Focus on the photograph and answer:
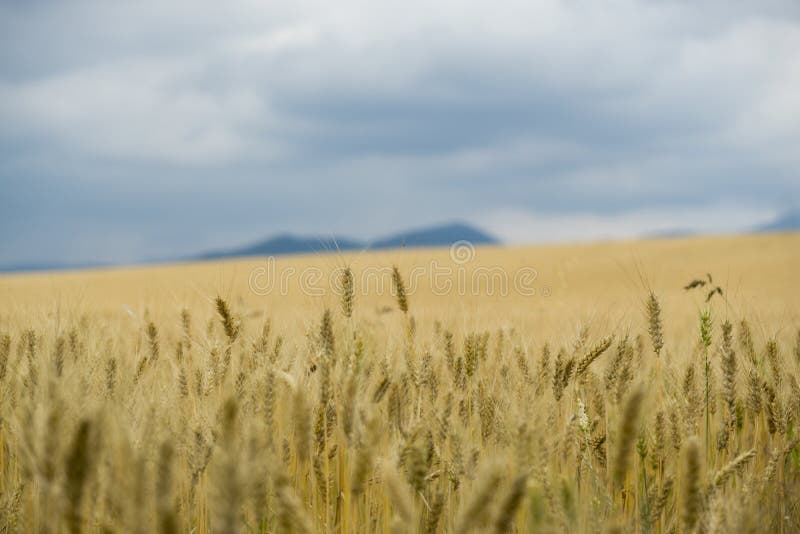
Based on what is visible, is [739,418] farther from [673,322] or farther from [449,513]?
[673,322]

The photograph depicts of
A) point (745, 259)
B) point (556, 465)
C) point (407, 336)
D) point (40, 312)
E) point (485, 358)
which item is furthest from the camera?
point (745, 259)

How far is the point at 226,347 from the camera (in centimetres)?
248

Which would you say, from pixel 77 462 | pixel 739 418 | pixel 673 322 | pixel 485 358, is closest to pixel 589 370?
pixel 485 358

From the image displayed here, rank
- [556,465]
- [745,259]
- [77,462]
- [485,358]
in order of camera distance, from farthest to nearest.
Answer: [745,259]
[485,358]
[556,465]
[77,462]

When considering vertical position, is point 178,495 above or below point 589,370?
below

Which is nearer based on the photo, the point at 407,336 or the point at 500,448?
the point at 500,448

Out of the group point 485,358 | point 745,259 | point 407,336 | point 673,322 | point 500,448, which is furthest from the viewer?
point 745,259

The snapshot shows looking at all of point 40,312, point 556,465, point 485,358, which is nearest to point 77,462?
point 556,465

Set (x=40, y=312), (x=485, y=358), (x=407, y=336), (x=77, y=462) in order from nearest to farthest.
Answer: (x=77, y=462) → (x=407, y=336) → (x=485, y=358) → (x=40, y=312)

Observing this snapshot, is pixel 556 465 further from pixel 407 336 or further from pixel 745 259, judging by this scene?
pixel 745 259

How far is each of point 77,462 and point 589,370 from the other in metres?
2.31

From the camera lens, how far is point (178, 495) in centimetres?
237

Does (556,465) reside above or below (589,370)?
below

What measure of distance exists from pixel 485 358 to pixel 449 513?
0.89 metres
